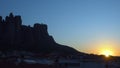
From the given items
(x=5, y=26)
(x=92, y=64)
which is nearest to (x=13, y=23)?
(x=5, y=26)

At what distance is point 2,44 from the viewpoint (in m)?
123

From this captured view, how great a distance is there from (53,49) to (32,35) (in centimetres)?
1421

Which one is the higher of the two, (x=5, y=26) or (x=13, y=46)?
(x=5, y=26)

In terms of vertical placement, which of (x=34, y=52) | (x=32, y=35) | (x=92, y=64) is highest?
(x=32, y=35)

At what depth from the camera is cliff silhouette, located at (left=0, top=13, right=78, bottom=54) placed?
126769 millimetres

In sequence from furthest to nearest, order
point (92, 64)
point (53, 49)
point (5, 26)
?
point (5, 26), point (53, 49), point (92, 64)

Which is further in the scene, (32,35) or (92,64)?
(32,35)

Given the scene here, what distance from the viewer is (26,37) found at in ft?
450

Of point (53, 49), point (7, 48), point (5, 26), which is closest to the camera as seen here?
point (7, 48)

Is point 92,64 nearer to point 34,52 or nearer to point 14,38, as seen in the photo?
point 34,52

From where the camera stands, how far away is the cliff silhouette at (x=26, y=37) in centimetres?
12677

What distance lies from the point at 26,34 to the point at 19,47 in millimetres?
13536

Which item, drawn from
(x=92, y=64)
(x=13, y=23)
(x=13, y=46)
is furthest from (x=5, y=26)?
(x=92, y=64)

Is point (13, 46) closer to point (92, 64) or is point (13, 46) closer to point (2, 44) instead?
point (2, 44)
